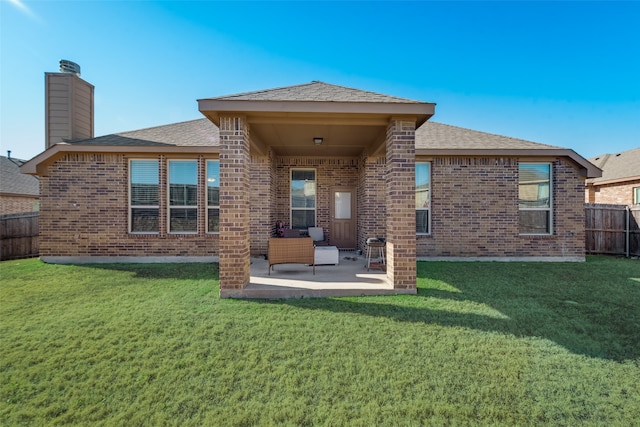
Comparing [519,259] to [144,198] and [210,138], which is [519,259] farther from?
[144,198]

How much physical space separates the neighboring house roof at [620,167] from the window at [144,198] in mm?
18992

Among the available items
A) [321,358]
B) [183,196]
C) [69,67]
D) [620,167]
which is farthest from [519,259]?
[69,67]

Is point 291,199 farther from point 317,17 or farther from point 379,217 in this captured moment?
point 317,17

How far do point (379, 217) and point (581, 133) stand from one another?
16.7 metres

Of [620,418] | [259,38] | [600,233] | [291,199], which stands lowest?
[620,418]

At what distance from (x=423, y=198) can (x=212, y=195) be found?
6.29 meters

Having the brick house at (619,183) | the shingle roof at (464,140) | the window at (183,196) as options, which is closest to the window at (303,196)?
the window at (183,196)

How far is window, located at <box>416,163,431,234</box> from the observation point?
8352 mm

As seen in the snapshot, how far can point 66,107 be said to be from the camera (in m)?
8.98

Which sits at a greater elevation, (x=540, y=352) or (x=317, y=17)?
(x=317, y=17)

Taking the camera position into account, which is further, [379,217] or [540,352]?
[379,217]

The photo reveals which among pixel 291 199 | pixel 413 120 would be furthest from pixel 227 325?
pixel 291 199

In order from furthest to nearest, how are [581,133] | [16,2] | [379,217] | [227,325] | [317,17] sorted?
[581,133] < [317,17] < [379,217] < [16,2] < [227,325]

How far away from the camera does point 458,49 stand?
35.5 ft
